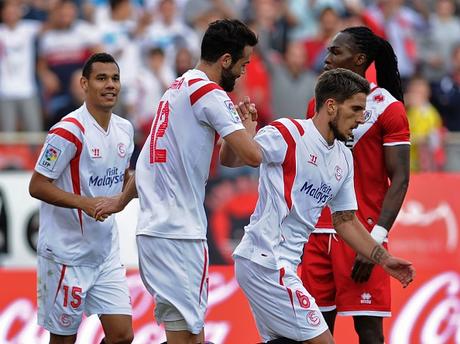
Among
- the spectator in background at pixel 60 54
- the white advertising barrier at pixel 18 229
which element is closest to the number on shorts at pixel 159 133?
the white advertising barrier at pixel 18 229

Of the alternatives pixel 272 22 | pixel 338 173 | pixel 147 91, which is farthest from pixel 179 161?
pixel 272 22

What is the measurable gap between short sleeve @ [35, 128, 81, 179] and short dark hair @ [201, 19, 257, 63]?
1403 millimetres

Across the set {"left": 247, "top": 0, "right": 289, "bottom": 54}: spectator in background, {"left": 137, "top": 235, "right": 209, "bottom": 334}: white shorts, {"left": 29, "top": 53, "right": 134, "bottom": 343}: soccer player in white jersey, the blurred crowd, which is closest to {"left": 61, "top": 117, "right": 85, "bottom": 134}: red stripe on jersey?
{"left": 29, "top": 53, "right": 134, "bottom": 343}: soccer player in white jersey

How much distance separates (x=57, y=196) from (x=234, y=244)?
252 inches

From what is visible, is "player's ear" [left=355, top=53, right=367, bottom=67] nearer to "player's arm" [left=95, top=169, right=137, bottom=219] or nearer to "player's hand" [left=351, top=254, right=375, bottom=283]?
"player's hand" [left=351, top=254, right=375, bottom=283]

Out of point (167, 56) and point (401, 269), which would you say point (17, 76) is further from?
point (401, 269)

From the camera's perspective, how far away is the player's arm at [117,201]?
7.21 metres

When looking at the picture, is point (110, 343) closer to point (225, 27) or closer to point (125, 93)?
point (225, 27)

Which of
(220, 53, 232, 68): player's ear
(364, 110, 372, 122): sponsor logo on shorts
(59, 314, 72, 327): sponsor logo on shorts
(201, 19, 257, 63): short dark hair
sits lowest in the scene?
(59, 314, 72, 327): sponsor logo on shorts

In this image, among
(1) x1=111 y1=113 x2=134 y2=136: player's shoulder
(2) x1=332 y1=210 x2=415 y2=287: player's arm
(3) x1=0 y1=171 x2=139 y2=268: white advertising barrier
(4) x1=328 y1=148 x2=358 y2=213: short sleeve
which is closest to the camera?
(2) x1=332 y1=210 x2=415 y2=287: player's arm

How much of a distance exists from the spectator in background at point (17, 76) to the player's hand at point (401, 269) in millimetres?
8934

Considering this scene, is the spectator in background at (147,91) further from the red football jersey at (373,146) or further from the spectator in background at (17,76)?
the red football jersey at (373,146)

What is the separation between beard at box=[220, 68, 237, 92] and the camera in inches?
274

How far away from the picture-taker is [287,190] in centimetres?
704
